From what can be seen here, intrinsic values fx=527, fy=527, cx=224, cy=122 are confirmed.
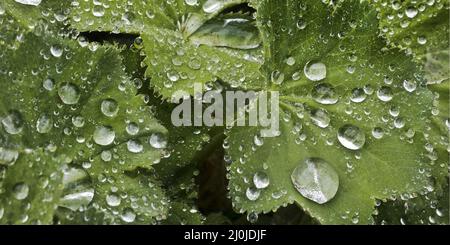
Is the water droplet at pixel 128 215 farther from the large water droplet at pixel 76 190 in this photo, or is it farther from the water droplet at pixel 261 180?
the water droplet at pixel 261 180

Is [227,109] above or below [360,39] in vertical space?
below

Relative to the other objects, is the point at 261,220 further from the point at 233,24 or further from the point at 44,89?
the point at 44,89

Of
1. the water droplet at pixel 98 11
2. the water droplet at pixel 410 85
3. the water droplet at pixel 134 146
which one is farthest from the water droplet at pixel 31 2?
the water droplet at pixel 410 85

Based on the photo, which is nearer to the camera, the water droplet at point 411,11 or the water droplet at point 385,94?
the water droplet at point 385,94

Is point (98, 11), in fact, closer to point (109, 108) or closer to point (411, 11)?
point (109, 108)
